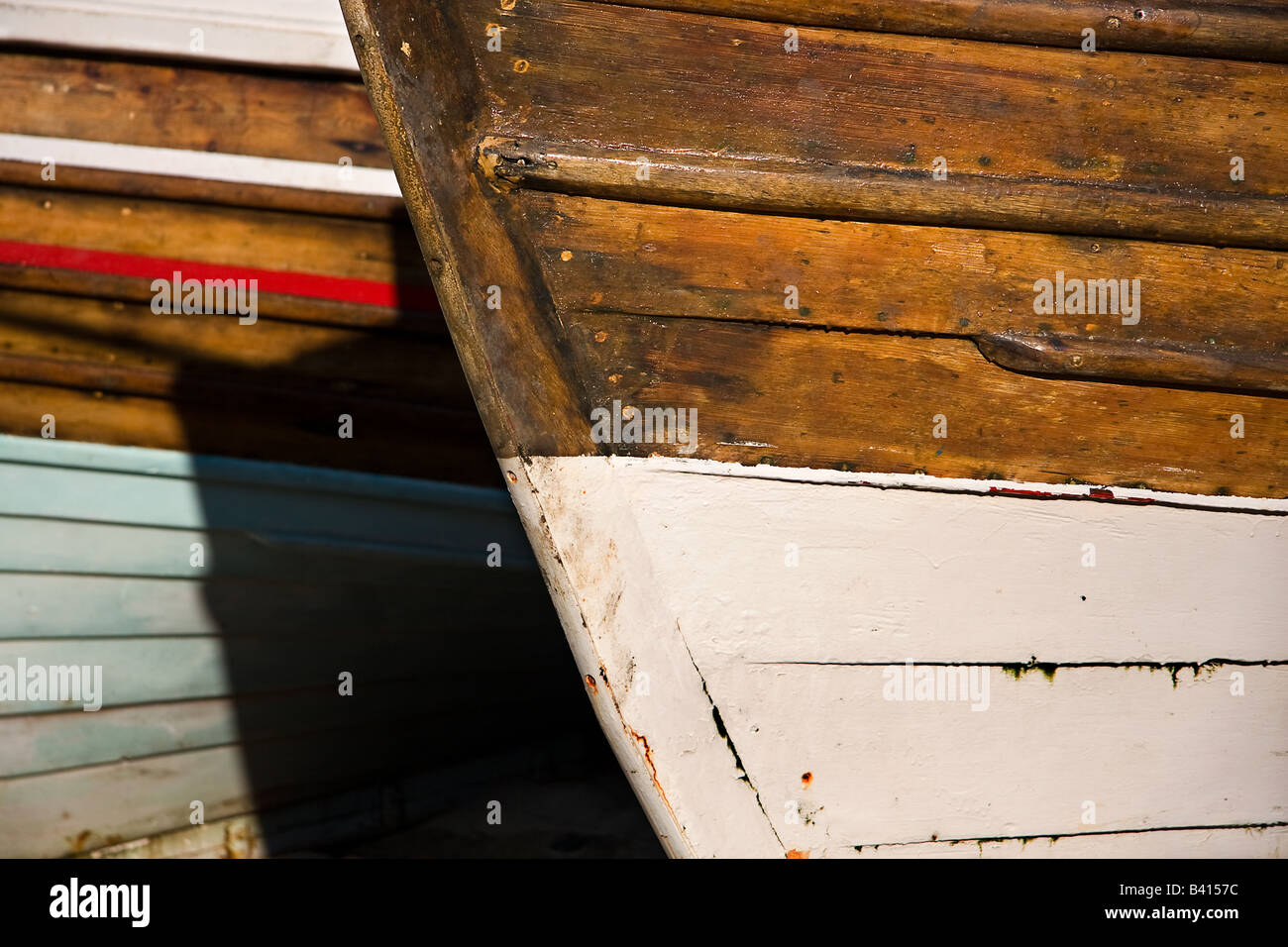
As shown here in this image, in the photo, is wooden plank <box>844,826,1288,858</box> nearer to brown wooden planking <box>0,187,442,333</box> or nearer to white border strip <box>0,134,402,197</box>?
brown wooden planking <box>0,187,442,333</box>

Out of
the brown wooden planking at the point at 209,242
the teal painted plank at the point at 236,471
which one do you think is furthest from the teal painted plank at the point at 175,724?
the brown wooden planking at the point at 209,242

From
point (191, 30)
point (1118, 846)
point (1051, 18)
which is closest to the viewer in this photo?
point (1051, 18)

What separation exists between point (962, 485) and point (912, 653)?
289mm

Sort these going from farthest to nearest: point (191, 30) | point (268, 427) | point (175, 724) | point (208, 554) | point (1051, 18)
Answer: point (175, 724), point (208, 554), point (268, 427), point (191, 30), point (1051, 18)

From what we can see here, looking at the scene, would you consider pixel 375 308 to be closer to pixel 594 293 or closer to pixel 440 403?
pixel 440 403

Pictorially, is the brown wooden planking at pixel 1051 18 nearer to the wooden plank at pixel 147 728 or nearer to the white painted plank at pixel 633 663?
the white painted plank at pixel 633 663

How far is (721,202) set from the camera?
146 cm

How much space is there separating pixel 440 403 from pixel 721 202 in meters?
1.34

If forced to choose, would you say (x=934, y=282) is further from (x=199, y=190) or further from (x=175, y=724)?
(x=175, y=724)

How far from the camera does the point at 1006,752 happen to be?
5.37 feet

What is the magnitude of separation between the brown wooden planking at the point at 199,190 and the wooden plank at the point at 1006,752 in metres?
1.57

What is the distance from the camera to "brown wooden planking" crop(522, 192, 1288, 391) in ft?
4.86

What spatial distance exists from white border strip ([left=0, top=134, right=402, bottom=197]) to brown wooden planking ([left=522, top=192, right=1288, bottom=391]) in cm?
110

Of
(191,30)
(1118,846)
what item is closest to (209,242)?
(191,30)
